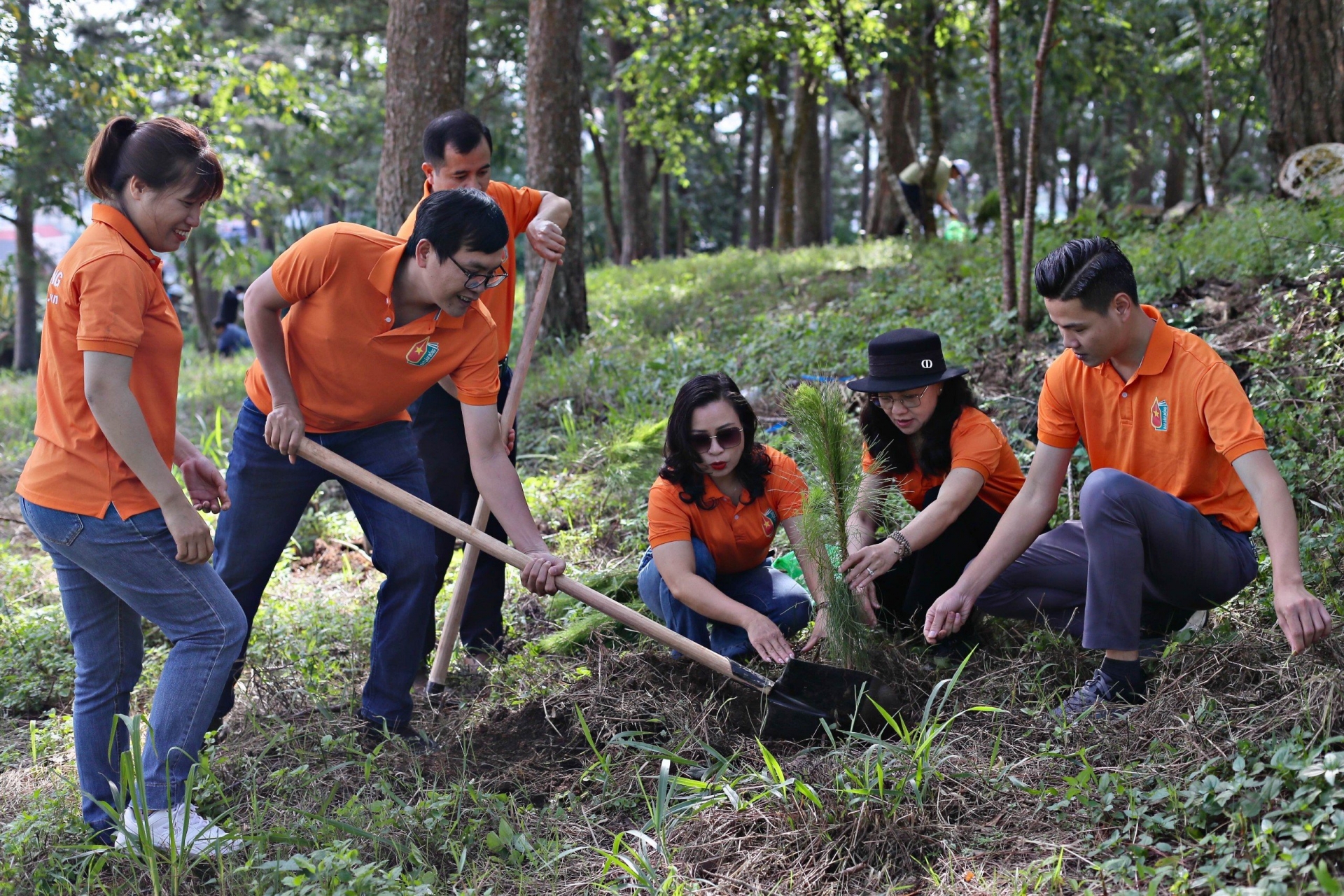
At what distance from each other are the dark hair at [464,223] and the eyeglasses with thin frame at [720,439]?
953 millimetres

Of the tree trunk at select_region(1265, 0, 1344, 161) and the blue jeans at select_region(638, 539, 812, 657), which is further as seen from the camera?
the tree trunk at select_region(1265, 0, 1344, 161)

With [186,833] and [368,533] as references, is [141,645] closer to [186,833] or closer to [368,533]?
[186,833]

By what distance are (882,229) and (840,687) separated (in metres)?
10.3

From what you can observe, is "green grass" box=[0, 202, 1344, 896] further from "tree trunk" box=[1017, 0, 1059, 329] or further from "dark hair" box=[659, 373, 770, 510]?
"dark hair" box=[659, 373, 770, 510]

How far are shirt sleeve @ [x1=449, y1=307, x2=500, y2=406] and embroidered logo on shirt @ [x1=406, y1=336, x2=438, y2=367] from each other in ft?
0.31

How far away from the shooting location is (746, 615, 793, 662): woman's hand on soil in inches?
123

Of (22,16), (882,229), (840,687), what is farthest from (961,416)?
(22,16)

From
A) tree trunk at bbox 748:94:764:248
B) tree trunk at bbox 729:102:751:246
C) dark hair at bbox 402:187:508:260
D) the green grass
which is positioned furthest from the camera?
tree trunk at bbox 729:102:751:246

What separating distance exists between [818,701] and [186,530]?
70.7 inches

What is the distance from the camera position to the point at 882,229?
1244cm

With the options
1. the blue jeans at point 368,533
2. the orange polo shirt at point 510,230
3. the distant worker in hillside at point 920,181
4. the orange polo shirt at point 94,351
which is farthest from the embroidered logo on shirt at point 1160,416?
the distant worker in hillside at point 920,181

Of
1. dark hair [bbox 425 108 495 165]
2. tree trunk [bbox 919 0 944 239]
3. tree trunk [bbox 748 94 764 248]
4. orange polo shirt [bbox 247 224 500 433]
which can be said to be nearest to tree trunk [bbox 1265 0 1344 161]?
tree trunk [bbox 919 0 944 239]

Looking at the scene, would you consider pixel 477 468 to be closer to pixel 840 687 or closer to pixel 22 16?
pixel 840 687

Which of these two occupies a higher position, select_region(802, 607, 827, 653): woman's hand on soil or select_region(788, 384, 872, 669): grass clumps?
select_region(788, 384, 872, 669): grass clumps
